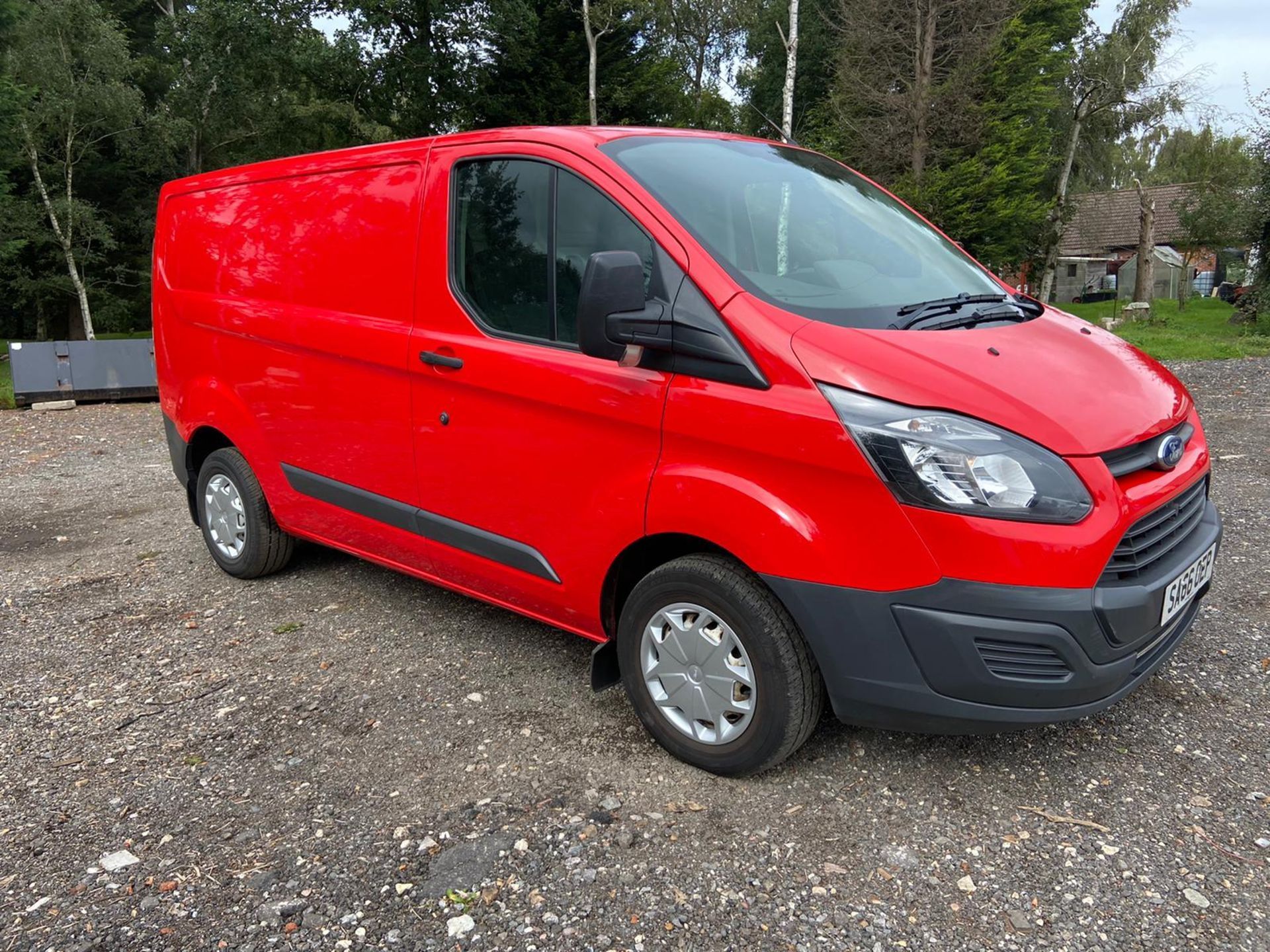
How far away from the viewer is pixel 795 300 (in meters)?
2.71

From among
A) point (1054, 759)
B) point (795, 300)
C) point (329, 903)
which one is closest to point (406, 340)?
point (795, 300)

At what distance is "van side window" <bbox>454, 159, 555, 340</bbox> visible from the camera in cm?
313

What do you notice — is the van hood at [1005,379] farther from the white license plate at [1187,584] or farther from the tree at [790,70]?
the tree at [790,70]

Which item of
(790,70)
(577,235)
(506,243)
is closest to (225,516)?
(506,243)

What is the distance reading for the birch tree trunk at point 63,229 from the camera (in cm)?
2614

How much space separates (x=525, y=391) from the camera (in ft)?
10.1

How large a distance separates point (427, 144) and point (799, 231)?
4.93 feet

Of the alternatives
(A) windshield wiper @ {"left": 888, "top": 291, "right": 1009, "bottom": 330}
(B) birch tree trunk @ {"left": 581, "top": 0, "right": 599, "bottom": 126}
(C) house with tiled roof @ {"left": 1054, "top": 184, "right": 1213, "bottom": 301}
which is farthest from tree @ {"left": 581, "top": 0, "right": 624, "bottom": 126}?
(C) house with tiled roof @ {"left": 1054, "top": 184, "right": 1213, "bottom": 301}

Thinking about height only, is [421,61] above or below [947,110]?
above

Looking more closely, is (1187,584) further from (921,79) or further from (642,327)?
(921,79)

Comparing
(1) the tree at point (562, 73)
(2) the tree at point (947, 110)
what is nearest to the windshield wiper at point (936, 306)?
(2) the tree at point (947, 110)

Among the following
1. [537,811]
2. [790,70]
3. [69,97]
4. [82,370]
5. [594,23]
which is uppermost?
[594,23]

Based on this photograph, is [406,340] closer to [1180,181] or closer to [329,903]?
[329,903]

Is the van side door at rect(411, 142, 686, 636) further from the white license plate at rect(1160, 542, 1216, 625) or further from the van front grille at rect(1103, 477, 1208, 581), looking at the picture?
the white license plate at rect(1160, 542, 1216, 625)
